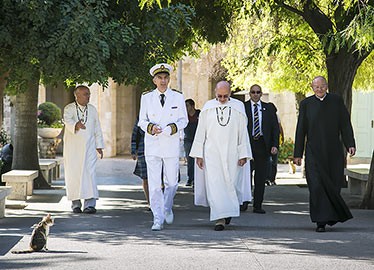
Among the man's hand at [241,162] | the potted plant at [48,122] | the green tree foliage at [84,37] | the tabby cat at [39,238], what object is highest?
the green tree foliage at [84,37]

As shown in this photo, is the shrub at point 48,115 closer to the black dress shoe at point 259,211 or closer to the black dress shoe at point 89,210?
the black dress shoe at point 89,210

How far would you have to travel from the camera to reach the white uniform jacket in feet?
29.2

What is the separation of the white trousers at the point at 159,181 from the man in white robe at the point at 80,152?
6.97ft

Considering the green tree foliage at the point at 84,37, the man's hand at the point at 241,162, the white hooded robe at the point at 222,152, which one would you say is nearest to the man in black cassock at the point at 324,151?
the man's hand at the point at 241,162

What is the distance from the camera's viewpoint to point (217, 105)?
9031 mm

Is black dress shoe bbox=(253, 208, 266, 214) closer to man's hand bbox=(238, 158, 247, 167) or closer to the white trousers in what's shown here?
man's hand bbox=(238, 158, 247, 167)

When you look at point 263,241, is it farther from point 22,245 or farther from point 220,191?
point 22,245

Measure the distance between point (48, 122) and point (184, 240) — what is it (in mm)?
19410

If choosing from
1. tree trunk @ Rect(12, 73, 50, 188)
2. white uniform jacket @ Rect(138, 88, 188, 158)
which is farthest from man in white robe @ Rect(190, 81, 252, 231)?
tree trunk @ Rect(12, 73, 50, 188)

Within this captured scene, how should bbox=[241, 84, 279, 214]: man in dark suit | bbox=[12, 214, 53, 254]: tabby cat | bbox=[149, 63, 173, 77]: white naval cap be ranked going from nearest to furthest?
bbox=[12, 214, 53, 254]: tabby cat < bbox=[149, 63, 173, 77]: white naval cap < bbox=[241, 84, 279, 214]: man in dark suit

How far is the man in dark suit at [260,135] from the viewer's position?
10.8m

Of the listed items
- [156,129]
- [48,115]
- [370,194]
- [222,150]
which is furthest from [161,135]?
[48,115]

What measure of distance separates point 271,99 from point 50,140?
8835 millimetres

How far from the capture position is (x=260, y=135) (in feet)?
35.8
